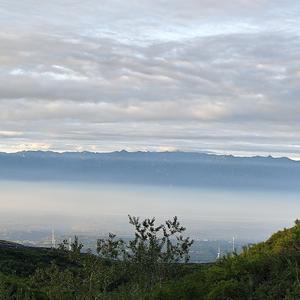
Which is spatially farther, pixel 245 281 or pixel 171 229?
pixel 171 229

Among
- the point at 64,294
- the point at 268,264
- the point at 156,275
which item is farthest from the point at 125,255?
the point at 268,264

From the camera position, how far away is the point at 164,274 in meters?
20.8

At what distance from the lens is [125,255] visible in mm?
21078

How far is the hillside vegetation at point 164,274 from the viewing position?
1600 centimetres

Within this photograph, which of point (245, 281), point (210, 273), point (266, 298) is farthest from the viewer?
point (210, 273)

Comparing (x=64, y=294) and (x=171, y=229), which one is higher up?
(x=171, y=229)

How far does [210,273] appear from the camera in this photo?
17.5 m

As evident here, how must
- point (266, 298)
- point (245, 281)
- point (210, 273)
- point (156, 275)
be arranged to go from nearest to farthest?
point (266, 298) < point (245, 281) < point (210, 273) < point (156, 275)

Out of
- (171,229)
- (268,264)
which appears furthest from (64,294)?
(268,264)

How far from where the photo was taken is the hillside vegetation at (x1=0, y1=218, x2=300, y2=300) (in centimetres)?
1600

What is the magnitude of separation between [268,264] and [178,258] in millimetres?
4964

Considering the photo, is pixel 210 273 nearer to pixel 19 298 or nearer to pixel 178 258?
pixel 178 258

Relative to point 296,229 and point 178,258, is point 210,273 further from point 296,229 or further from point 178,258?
point 296,229

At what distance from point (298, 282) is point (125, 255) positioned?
752 centimetres
